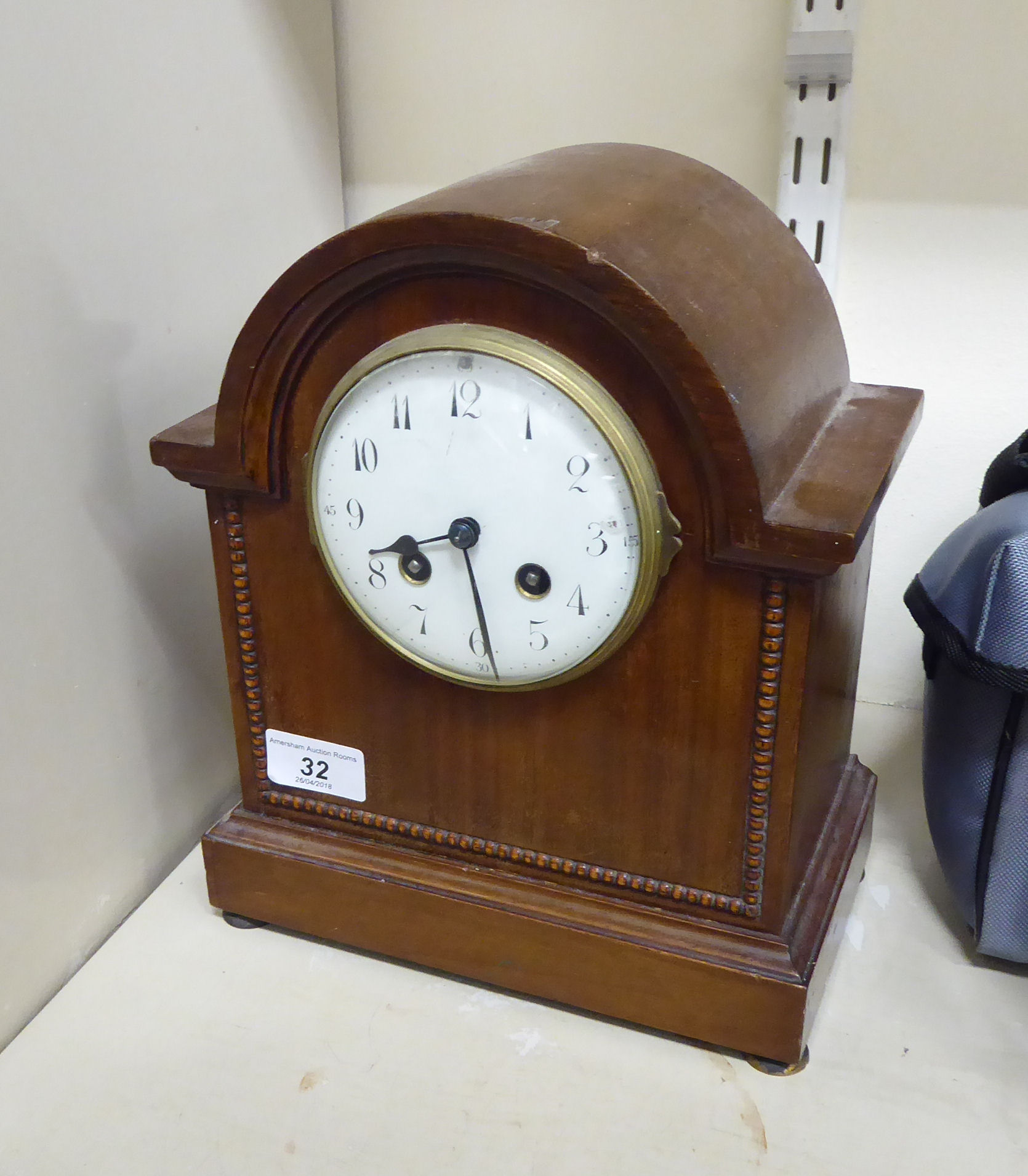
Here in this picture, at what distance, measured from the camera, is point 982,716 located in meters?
0.89

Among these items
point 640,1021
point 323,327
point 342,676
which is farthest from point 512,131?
point 640,1021

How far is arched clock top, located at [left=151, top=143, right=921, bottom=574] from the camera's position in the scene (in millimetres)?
680

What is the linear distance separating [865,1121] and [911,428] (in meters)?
0.48

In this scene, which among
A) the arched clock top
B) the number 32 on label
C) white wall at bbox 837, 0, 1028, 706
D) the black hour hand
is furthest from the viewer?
white wall at bbox 837, 0, 1028, 706

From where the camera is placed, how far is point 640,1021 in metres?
0.87

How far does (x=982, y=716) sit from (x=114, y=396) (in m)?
0.70

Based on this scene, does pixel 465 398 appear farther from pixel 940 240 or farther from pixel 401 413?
pixel 940 240

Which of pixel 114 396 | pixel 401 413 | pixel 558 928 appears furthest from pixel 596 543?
pixel 114 396

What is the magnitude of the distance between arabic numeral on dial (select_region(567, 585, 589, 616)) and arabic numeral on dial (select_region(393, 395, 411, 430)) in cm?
15

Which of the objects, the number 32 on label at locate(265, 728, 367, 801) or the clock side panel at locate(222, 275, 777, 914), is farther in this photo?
the number 32 on label at locate(265, 728, 367, 801)

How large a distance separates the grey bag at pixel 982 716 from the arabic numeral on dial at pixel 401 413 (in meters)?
0.41

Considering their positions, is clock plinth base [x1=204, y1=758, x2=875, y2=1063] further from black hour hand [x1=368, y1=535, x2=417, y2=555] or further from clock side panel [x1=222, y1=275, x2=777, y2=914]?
black hour hand [x1=368, y1=535, x2=417, y2=555]

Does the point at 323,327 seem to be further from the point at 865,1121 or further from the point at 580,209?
the point at 865,1121

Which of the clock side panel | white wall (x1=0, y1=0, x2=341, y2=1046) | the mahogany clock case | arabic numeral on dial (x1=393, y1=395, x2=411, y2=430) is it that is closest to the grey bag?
the mahogany clock case
